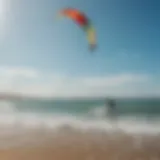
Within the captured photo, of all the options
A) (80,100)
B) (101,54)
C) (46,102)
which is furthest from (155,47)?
(46,102)

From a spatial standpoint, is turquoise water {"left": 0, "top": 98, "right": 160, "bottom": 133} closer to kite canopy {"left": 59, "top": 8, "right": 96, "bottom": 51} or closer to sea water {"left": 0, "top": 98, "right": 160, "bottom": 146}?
sea water {"left": 0, "top": 98, "right": 160, "bottom": 146}

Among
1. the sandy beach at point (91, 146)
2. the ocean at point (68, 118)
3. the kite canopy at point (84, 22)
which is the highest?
the kite canopy at point (84, 22)

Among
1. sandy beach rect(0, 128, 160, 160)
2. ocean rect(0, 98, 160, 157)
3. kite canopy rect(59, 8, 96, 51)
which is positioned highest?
kite canopy rect(59, 8, 96, 51)

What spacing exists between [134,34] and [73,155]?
0.47 m

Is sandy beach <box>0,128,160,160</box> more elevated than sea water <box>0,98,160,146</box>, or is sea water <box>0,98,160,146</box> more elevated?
sea water <box>0,98,160,146</box>

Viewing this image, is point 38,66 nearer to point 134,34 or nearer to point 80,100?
point 80,100

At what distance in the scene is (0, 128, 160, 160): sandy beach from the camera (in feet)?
4.35

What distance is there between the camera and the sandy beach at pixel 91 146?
4.35ft

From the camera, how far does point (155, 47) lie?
1373 millimetres

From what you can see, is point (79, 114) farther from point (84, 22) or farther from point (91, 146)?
point (84, 22)

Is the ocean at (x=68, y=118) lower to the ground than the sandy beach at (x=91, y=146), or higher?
higher

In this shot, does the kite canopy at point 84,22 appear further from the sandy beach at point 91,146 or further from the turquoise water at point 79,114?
the sandy beach at point 91,146

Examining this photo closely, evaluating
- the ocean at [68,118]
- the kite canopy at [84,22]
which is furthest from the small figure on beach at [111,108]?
the kite canopy at [84,22]

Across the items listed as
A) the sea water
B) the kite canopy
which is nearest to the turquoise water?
the sea water
